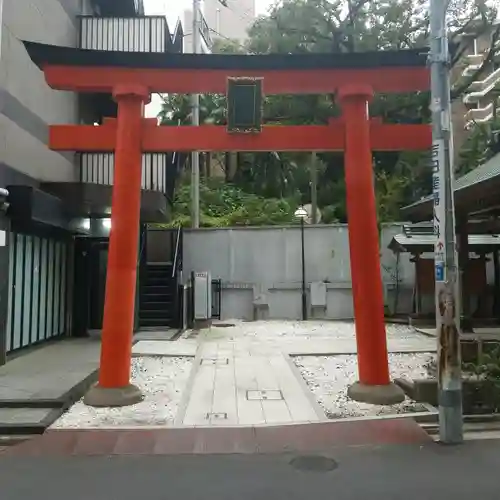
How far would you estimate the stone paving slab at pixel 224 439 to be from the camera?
5.53m

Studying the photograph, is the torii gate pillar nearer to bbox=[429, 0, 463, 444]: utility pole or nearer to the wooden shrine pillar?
the wooden shrine pillar

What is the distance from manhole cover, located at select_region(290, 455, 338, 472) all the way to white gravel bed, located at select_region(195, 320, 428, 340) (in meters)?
8.57

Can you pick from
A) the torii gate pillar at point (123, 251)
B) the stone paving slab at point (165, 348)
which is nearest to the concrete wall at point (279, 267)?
the stone paving slab at point (165, 348)

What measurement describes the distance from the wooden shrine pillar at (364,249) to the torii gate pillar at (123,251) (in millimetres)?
2986

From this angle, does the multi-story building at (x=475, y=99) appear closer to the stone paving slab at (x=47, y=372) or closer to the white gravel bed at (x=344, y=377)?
the white gravel bed at (x=344, y=377)

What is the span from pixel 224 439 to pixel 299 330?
9.94 metres

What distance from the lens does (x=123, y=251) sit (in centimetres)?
741

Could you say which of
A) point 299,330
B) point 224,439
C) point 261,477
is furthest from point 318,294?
point 261,477

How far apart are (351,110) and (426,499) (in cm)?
→ 520

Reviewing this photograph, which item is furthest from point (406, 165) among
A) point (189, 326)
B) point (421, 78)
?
point (421, 78)

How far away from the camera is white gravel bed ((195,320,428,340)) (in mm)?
14234

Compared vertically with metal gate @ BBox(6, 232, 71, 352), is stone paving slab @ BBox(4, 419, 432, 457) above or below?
below

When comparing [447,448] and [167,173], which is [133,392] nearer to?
[447,448]

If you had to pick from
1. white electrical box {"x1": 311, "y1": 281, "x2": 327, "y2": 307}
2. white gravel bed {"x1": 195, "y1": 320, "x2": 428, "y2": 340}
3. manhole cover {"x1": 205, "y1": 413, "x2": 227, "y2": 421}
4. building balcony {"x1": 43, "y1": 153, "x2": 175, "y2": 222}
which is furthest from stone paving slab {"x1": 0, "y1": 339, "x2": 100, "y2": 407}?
white electrical box {"x1": 311, "y1": 281, "x2": 327, "y2": 307}
